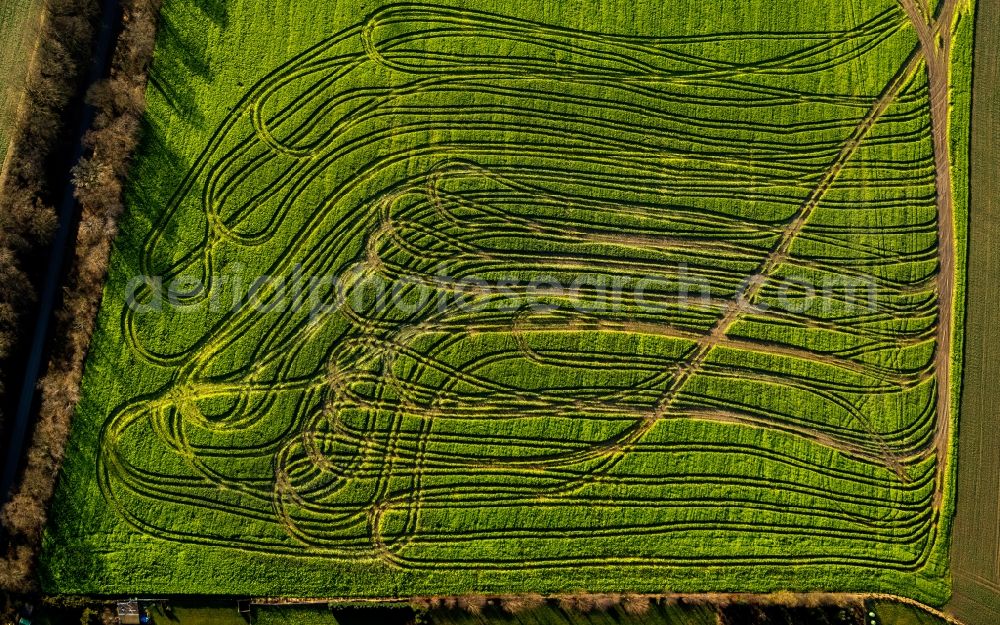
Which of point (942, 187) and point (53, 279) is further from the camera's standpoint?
point (942, 187)

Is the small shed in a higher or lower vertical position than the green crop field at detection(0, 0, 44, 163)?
lower

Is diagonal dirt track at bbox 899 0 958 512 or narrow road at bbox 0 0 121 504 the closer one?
narrow road at bbox 0 0 121 504

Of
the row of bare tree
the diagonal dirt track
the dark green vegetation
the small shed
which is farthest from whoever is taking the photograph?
the diagonal dirt track

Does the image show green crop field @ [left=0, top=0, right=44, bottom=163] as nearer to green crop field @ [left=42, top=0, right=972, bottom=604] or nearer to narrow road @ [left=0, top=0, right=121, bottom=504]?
narrow road @ [left=0, top=0, right=121, bottom=504]

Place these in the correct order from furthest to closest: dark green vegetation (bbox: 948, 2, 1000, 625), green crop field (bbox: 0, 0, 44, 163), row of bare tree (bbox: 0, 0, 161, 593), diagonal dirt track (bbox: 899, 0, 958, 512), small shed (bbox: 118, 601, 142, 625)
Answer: green crop field (bbox: 0, 0, 44, 163), diagonal dirt track (bbox: 899, 0, 958, 512), dark green vegetation (bbox: 948, 2, 1000, 625), row of bare tree (bbox: 0, 0, 161, 593), small shed (bbox: 118, 601, 142, 625)

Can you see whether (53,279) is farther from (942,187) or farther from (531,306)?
(942,187)

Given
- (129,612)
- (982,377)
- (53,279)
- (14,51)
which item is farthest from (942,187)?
(14,51)

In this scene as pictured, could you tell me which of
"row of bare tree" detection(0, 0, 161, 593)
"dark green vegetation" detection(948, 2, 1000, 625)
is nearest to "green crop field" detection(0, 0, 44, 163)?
"row of bare tree" detection(0, 0, 161, 593)
